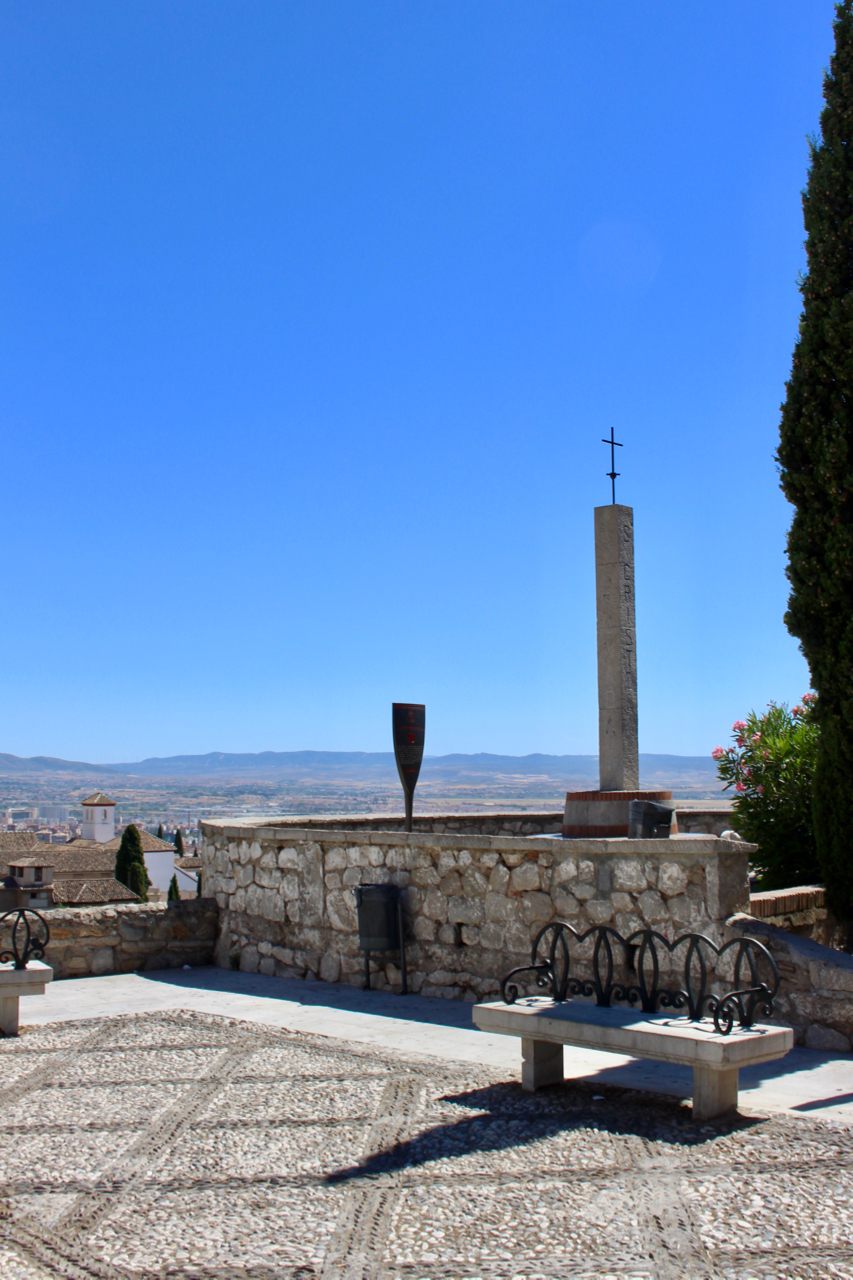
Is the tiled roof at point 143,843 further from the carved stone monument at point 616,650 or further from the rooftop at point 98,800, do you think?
the carved stone monument at point 616,650

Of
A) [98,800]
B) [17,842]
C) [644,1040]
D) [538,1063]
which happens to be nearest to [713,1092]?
[644,1040]

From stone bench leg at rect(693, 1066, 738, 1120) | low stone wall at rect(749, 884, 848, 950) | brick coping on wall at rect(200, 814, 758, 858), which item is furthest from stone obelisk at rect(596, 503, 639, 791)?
stone bench leg at rect(693, 1066, 738, 1120)

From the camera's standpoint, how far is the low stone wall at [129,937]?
28.7ft

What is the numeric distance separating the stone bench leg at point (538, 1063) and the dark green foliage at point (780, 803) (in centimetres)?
366

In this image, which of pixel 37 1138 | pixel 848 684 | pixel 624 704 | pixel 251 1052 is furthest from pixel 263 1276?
pixel 624 704

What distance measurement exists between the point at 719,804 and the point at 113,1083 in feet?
32.4

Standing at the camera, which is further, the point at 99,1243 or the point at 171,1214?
the point at 171,1214

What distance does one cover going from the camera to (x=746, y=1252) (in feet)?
10.1

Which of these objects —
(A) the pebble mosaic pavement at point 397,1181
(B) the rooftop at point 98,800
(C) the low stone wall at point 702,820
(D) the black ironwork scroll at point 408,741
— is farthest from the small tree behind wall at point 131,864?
(A) the pebble mosaic pavement at point 397,1181

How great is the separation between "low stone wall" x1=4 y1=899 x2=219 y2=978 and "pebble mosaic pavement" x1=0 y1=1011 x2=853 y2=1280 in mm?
3518

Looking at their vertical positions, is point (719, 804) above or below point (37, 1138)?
above

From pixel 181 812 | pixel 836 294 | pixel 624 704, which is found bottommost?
pixel 181 812

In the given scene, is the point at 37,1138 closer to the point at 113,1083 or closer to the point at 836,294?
the point at 113,1083

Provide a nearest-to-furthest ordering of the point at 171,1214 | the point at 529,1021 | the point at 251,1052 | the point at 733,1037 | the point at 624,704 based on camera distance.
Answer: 1. the point at 171,1214
2. the point at 733,1037
3. the point at 529,1021
4. the point at 251,1052
5. the point at 624,704
